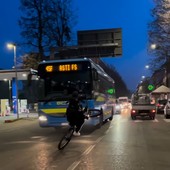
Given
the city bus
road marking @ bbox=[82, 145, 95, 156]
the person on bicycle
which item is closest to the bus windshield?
the city bus

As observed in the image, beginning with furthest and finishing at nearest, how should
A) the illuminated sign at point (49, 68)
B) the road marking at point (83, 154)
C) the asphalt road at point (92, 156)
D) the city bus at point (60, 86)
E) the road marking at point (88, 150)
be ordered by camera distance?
the illuminated sign at point (49, 68)
the city bus at point (60, 86)
the road marking at point (88, 150)
the asphalt road at point (92, 156)
the road marking at point (83, 154)

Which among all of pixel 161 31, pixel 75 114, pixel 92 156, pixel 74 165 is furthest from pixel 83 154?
pixel 161 31

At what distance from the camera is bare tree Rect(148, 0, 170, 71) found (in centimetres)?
4497

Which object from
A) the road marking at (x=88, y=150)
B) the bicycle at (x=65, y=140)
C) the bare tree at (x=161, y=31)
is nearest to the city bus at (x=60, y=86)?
the bicycle at (x=65, y=140)

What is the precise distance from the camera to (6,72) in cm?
6009

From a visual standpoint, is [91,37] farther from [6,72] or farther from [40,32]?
[6,72]

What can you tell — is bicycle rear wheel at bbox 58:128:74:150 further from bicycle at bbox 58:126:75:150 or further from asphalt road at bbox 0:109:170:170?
asphalt road at bbox 0:109:170:170

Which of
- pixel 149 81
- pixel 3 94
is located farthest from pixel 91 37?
pixel 149 81

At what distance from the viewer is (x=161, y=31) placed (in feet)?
157

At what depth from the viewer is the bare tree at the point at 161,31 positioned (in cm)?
4497

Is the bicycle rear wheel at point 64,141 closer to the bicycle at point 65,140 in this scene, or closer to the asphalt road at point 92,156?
the bicycle at point 65,140

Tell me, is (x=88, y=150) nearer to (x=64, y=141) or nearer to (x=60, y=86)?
(x=64, y=141)

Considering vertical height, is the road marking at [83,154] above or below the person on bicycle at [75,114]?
below

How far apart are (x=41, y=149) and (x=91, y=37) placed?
116 feet
